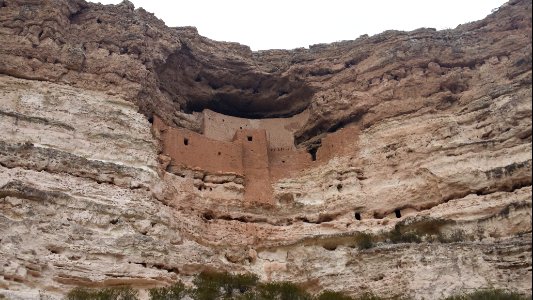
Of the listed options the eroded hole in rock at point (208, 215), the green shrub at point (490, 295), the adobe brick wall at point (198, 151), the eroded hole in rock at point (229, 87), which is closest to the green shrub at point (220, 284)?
the eroded hole in rock at point (208, 215)

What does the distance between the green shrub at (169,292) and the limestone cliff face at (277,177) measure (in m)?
0.35

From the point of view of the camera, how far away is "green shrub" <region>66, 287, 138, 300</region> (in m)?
13.8

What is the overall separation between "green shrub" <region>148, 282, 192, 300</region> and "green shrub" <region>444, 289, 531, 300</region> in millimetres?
5557

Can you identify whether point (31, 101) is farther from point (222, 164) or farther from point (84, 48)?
point (222, 164)

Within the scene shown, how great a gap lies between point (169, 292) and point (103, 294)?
1430mm

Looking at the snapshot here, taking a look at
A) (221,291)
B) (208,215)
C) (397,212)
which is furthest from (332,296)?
(208,215)

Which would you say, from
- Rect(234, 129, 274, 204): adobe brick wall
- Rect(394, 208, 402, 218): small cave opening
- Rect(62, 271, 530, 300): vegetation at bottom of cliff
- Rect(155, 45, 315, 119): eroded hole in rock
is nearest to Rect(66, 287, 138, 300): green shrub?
Rect(62, 271, 530, 300): vegetation at bottom of cliff

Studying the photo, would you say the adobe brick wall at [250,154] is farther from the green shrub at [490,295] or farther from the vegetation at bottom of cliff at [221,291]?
the green shrub at [490,295]

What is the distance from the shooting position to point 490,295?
13570 millimetres

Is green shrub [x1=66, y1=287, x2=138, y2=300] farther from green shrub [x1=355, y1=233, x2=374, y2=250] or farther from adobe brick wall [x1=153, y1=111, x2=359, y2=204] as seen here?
green shrub [x1=355, y1=233, x2=374, y2=250]

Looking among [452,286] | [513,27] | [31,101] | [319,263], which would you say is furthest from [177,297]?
[513,27]

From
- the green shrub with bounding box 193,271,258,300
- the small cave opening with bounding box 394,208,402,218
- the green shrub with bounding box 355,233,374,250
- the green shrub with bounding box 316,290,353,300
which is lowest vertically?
the green shrub with bounding box 316,290,353,300

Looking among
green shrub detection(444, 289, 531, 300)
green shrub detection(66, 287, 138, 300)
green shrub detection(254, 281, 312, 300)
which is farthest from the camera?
green shrub detection(254, 281, 312, 300)

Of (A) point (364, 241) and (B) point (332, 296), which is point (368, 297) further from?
(A) point (364, 241)
